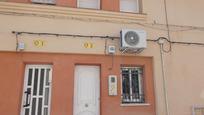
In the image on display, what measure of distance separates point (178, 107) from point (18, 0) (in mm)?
5404

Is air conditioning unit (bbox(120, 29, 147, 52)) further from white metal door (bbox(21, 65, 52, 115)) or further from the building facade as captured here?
white metal door (bbox(21, 65, 52, 115))

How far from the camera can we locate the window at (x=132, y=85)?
6.33m

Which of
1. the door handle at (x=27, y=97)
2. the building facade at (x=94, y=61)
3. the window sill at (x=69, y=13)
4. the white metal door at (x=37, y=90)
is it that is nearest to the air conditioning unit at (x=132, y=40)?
the building facade at (x=94, y=61)

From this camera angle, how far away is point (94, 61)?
20.3 feet

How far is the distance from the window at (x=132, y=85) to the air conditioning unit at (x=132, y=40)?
715 mm

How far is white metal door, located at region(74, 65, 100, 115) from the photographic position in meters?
6.02

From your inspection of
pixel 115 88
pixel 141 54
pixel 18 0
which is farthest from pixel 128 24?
pixel 18 0

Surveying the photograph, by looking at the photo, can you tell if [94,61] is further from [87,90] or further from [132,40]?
[132,40]

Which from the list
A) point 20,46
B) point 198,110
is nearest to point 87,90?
point 20,46

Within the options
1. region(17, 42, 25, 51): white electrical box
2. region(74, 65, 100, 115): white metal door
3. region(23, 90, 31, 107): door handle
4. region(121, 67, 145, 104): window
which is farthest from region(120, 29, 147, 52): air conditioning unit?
region(23, 90, 31, 107): door handle

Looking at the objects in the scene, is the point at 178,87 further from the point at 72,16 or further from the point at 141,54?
the point at 72,16

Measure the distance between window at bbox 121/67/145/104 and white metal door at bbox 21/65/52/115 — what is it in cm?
210

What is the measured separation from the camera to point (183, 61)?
6.69 m

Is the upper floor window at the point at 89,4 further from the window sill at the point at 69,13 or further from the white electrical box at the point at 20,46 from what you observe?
the white electrical box at the point at 20,46
